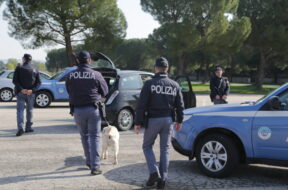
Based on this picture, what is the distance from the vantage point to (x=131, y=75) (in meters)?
9.78

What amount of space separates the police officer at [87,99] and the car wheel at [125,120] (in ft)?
12.5

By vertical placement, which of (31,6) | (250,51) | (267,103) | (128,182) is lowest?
(128,182)

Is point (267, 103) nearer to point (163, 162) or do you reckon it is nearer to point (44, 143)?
point (163, 162)

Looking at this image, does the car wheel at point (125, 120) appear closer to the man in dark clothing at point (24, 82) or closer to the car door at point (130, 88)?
the car door at point (130, 88)

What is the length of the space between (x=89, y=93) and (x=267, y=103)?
262cm

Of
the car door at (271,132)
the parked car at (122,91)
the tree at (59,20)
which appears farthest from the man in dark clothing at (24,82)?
the tree at (59,20)

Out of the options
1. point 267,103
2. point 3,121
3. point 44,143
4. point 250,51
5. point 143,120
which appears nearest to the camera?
point 143,120

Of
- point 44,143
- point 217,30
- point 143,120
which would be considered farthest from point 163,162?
point 217,30

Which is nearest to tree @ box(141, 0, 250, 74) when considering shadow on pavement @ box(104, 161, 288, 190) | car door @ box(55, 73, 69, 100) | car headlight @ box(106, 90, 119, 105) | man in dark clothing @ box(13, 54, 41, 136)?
car door @ box(55, 73, 69, 100)

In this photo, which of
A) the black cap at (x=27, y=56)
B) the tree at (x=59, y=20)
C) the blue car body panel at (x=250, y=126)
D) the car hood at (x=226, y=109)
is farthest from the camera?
the tree at (x=59, y=20)

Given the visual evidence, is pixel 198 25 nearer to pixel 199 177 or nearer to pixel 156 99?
pixel 199 177

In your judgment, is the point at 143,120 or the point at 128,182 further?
the point at 128,182

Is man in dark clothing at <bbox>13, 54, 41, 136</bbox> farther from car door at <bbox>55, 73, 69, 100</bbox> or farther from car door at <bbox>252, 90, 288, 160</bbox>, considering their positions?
car door at <bbox>55, 73, 69, 100</bbox>

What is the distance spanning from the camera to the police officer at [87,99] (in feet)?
18.0
